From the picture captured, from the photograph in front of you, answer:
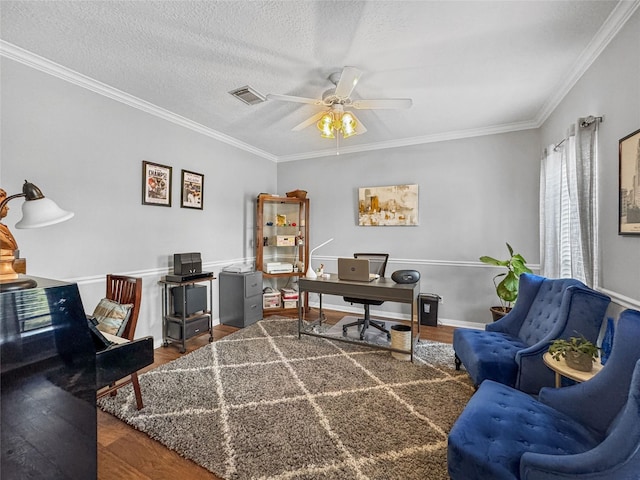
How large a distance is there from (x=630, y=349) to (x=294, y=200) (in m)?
3.94

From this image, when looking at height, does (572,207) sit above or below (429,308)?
above

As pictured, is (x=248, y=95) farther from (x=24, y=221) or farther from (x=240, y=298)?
(x=240, y=298)

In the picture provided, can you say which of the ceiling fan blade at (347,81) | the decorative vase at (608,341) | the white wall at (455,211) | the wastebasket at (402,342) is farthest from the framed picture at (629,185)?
the white wall at (455,211)

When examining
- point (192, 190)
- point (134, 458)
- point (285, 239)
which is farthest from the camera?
point (285, 239)

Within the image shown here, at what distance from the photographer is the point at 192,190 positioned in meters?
3.56

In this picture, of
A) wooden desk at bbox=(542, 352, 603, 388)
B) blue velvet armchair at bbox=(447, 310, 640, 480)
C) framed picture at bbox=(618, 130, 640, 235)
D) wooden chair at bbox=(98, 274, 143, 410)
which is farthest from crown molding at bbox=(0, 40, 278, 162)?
wooden desk at bbox=(542, 352, 603, 388)

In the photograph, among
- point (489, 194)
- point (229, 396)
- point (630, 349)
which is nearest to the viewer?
point (630, 349)

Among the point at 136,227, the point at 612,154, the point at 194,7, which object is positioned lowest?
the point at 136,227

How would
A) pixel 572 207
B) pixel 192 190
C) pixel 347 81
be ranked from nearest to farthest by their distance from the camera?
1. pixel 347 81
2. pixel 572 207
3. pixel 192 190

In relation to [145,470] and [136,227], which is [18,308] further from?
[136,227]

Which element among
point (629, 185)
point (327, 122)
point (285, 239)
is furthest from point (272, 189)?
point (629, 185)

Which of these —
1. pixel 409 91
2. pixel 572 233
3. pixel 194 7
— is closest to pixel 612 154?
pixel 572 233

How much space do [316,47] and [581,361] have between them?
8.42ft

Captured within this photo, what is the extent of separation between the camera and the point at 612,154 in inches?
71.5
